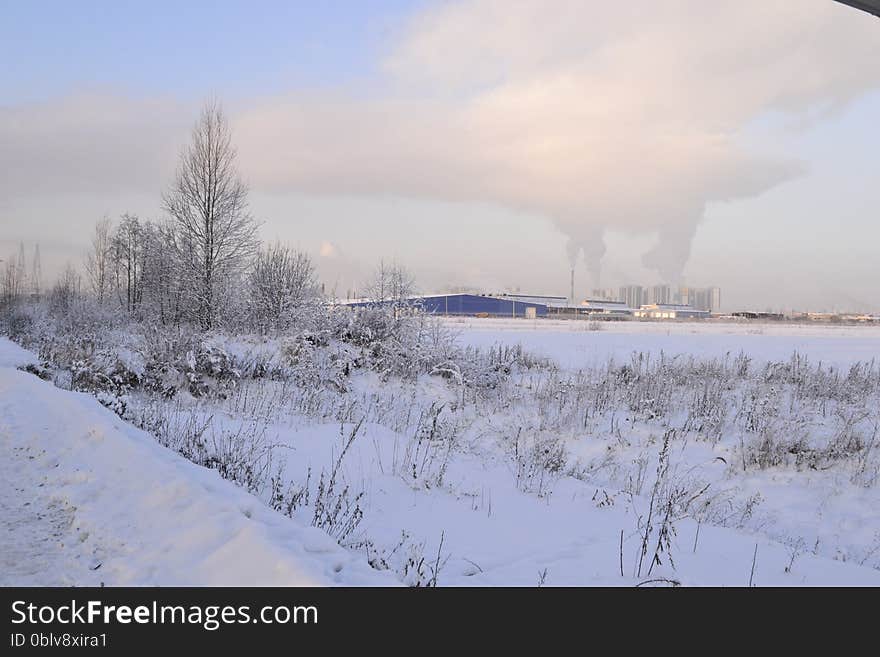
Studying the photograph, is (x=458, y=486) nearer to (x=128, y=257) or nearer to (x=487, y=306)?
(x=128, y=257)

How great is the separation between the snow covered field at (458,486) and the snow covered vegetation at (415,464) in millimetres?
34

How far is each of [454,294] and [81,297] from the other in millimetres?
49791

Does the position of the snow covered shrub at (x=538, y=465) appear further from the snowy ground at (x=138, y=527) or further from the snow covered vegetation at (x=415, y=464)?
the snowy ground at (x=138, y=527)

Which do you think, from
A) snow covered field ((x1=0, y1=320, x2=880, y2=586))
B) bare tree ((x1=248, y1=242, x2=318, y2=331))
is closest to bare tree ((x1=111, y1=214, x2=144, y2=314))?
bare tree ((x1=248, y1=242, x2=318, y2=331))

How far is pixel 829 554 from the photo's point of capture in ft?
23.2

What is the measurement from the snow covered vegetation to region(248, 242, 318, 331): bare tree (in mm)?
2881

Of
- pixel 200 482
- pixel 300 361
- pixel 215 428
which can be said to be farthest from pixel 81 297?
pixel 200 482

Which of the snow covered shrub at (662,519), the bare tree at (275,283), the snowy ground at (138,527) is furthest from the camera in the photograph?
the bare tree at (275,283)

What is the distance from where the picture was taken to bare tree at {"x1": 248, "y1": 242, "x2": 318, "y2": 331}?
25.1 meters

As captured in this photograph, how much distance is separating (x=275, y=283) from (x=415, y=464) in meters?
20.7

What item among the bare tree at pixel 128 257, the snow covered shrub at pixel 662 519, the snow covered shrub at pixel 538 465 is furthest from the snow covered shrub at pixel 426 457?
the bare tree at pixel 128 257

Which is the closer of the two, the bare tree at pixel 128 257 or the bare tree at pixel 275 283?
the bare tree at pixel 275 283

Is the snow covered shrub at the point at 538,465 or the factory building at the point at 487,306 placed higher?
the factory building at the point at 487,306

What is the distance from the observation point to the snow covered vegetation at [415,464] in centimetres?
392
